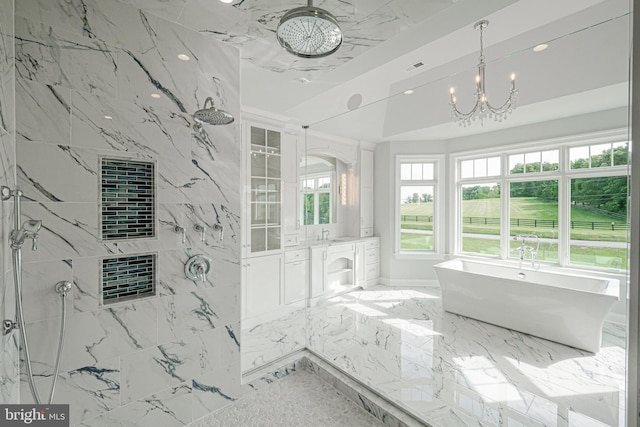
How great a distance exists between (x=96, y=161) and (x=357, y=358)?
2739 millimetres

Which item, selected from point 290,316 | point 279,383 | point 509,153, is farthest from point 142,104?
point 509,153

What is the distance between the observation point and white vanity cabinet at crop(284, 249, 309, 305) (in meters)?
3.95

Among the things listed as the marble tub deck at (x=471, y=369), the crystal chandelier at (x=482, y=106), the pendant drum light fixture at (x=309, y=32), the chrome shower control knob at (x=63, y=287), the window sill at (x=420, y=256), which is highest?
the crystal chandelier at (x=482, y=106)

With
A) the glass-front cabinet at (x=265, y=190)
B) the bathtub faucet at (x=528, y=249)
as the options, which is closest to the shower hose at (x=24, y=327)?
the glass-front cabinet at (x=265, y=190)

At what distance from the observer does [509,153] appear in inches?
124

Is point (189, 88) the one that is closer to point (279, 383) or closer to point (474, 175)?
point (279, 383)

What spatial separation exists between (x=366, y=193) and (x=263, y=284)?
2.71 m

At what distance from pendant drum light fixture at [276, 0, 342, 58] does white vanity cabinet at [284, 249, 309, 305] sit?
2.92m

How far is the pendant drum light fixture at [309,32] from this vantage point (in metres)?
1.26

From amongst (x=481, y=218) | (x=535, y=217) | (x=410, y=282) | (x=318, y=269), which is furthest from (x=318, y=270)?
(x=535, y=217)

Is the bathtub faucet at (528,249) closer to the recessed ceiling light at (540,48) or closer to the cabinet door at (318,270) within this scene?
the recessed ceiling light at (540,48)

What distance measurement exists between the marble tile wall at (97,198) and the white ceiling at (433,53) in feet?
1.04

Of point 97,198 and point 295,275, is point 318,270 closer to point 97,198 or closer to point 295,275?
point 295,275

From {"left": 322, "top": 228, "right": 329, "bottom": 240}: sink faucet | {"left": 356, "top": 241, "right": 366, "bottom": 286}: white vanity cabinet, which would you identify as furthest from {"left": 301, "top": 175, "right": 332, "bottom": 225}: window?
{"left": 356, "top": 241, "right": 366, "bottom": 286}: white vanity cabinet
